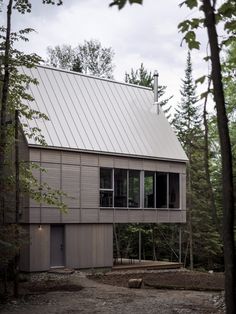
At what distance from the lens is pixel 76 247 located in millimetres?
23156

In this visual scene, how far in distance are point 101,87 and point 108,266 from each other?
30.1 ft

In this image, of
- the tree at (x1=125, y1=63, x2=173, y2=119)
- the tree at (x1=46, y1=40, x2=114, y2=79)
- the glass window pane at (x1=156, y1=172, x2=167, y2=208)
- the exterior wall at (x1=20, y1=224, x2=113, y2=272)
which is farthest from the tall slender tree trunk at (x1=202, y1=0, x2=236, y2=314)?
the tree at (x1=46, y1=40, x2=114, y2=79)

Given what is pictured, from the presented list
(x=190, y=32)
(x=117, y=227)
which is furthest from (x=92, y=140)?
(x=190, y=32)

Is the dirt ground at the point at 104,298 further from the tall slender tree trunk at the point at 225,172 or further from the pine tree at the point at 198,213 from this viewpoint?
the pine tree at the point at 198,213

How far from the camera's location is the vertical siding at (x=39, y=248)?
2158 centimetres

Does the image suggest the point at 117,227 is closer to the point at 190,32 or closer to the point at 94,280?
the point at 94,280

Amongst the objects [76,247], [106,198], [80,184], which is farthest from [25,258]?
[106,198]

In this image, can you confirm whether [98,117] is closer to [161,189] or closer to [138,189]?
[138,189]

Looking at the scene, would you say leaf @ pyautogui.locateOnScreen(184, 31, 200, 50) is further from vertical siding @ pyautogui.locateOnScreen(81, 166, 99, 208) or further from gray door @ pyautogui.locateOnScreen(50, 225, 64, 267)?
vertical siding @ pyautogui.locateOnScreen(81, 166, 99, 208)

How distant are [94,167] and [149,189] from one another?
3.84 m

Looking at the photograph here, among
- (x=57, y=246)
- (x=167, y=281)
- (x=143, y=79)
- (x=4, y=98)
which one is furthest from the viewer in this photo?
(x=143, y=79)

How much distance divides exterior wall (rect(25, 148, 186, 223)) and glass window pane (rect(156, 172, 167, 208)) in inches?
23.7

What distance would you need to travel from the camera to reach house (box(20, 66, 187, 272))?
22359mm

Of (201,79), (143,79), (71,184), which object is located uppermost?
(143,79)
